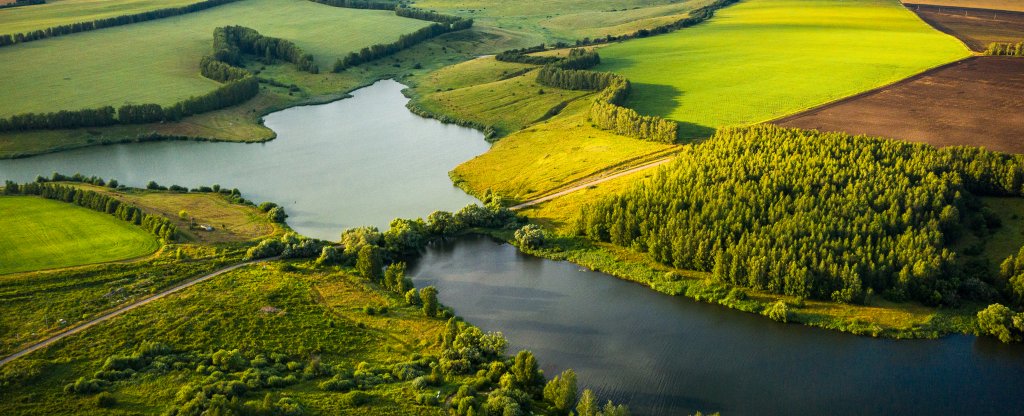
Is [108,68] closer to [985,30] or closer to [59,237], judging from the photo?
[59,237]

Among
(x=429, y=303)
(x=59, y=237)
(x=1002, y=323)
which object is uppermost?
(x=59, y=237)

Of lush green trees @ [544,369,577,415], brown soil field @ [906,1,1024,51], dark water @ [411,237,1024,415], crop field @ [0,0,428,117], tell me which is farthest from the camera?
brown soil field @ [906,1,1024,51]

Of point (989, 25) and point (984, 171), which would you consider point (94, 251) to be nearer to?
point (984, 171)

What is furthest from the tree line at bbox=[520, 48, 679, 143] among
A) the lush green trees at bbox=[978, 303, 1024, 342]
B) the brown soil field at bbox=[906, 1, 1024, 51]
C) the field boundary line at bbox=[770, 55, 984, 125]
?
the brown soil field at bbox=[906, 1, 1024, 51]

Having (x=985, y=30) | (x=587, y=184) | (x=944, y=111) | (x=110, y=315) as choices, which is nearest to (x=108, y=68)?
(x=110, y=315)

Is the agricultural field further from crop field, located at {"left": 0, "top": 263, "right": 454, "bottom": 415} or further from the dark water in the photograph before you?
crop field, located at {"left": 0, "top": 263, "right": 454, "bottom": 415}

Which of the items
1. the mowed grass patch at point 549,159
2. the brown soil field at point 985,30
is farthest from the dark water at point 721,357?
the brown soil field at point 985,30
